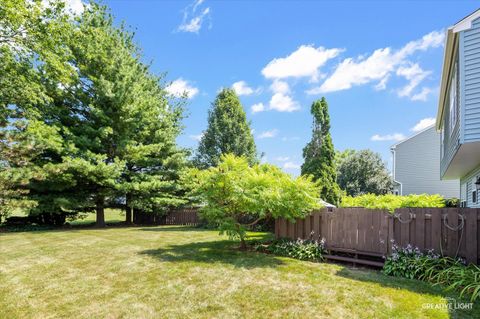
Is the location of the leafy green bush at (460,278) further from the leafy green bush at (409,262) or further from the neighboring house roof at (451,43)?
the neighboring house roof at (451,43)

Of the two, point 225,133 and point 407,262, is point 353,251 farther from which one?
point 225,133

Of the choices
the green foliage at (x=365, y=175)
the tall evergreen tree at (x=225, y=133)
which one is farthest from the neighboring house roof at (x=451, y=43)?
the green foliage at (x=365, y=175)

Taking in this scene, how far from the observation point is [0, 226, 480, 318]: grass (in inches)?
155

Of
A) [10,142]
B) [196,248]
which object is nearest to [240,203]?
[196,248]

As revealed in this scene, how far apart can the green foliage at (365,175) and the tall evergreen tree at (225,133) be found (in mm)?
15375

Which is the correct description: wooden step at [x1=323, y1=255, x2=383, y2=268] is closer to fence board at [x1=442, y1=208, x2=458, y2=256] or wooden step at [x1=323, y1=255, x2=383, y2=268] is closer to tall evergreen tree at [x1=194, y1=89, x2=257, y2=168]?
fence board at [x1=442, y1=208, x2=458, y2=256]

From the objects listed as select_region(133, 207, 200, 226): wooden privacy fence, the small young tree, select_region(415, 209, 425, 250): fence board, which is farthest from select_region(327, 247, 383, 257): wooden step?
select_region(133, 207, 200, 226): wooden privacy fence

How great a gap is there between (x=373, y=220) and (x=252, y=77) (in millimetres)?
11886

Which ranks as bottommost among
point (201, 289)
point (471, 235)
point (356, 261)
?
point (356, 261)

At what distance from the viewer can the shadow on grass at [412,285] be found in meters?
3.83

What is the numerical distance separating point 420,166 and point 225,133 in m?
14.8

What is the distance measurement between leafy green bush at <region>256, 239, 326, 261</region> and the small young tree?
753mm

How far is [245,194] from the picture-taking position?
7328 millimetres

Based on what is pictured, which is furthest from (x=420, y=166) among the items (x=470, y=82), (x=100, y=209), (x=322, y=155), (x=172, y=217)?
(x=100, y=209)
